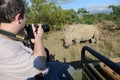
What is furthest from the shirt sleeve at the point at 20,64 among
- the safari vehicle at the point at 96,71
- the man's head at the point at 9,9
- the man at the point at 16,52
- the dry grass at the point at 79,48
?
the dry grass at the point at 79,48

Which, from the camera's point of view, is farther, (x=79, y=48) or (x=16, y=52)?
(x=79, y=48)

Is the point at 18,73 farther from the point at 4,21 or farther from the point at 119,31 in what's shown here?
the point at 119,31

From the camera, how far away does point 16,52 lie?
245 cm

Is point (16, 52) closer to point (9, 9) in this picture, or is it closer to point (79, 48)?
point (9, 9)

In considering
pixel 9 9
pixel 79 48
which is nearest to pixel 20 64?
pixel 9 9

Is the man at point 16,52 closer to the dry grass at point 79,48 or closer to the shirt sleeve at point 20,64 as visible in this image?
the shirt sleeve at point 20,64

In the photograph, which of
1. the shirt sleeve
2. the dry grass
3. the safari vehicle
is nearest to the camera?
the shirt sleeve

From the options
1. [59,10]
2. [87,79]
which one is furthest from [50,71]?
[59,10]

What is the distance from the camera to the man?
242 centimetres

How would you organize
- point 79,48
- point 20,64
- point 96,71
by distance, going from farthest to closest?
point 79,48, point 96,71, point 20,64

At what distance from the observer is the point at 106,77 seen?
132 inches

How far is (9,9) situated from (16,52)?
0.31m

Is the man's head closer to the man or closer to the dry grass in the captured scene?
the man

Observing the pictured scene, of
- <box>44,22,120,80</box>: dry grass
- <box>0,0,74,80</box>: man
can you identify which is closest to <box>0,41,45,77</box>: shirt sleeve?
<box>0,0,74,80</box>: man
